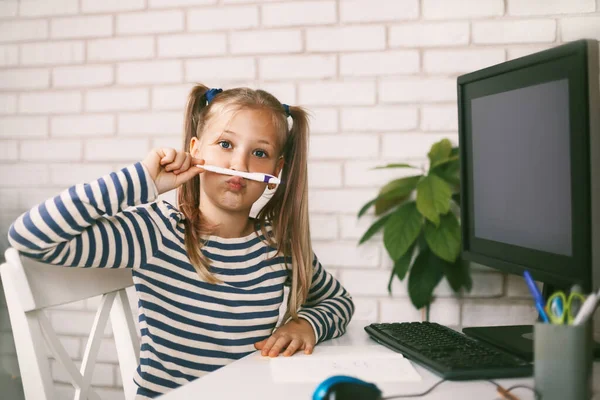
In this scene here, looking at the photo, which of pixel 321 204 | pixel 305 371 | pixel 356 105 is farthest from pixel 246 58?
pixel 305 371

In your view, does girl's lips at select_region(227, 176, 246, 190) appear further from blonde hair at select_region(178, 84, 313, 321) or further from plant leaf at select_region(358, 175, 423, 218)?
plant leaf at select_region(358, 175, 423, 218)

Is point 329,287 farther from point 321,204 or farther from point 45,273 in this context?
point 45,273

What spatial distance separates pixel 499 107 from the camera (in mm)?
1135

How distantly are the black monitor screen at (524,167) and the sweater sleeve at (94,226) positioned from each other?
0.67 m

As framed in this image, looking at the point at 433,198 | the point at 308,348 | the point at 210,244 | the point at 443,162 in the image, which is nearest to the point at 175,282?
the point at 210,244

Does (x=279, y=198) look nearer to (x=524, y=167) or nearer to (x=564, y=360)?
(x=524, y=167)

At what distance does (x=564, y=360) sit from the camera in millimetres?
650

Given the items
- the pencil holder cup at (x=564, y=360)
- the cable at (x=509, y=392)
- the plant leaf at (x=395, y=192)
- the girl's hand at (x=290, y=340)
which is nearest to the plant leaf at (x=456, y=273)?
the plant leaf at (x=395, y=192)

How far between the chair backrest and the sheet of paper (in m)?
0.36

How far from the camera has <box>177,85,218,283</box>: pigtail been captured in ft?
3.95

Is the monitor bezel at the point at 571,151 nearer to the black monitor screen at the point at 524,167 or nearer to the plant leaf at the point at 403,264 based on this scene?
the black monitor screen at the point at 524,167

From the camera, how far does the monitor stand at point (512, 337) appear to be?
3.09 ft

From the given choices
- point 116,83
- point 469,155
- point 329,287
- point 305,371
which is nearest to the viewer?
point 305,371

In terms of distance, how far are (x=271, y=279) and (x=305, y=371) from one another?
417 mm
